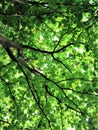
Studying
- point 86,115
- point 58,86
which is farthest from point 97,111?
point 58,86

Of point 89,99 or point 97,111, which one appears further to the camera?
point 97,111

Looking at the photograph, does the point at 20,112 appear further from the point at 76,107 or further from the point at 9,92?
the point at 76,107

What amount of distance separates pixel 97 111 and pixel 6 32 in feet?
11.1

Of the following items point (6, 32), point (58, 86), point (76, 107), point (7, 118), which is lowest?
point (7, 118)

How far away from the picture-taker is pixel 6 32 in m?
7.58

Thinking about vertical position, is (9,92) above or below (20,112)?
above

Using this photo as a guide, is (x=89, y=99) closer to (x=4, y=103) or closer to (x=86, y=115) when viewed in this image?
(x=86, y=115)

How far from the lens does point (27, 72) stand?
5.86m

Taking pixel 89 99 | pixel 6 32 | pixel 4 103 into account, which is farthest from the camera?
pixel 4 103

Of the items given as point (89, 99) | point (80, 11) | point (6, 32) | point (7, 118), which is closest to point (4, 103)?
point (7, 118)

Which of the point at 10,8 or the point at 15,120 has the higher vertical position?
the point at 10,8

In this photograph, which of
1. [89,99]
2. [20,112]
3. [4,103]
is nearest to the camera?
[89,99]

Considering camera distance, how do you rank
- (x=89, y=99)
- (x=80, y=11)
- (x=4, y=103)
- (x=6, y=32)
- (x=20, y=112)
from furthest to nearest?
1. (x=4, y=103)
2. (x=6, y=32)
3. (x=20, y=112)
4. (x=89, y=99)
5. (x=80, y=11)

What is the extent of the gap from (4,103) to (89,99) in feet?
12.5
